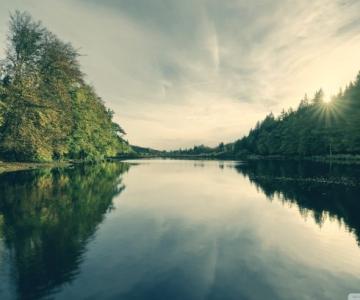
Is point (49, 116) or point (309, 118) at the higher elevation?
point (309, 118)

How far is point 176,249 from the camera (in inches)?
353

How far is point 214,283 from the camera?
6.57m

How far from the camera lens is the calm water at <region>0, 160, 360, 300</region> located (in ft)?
20.5

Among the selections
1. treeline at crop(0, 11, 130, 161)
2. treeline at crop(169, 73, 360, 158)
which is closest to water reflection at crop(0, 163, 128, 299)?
treeline at crop(0, 11, 130, 161)

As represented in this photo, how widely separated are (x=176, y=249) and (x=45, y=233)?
5.18m

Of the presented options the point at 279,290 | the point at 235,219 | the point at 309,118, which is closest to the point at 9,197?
the point at 235,219

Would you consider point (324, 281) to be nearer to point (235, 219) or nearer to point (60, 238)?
point (235, 219)

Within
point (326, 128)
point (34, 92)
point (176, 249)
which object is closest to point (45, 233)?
point (176, 249)

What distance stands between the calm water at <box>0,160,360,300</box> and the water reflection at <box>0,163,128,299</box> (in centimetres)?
4

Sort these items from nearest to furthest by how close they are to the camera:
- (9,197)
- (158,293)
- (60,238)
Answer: (158,293), (60,238), (9,197)

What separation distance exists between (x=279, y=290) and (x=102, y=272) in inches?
181

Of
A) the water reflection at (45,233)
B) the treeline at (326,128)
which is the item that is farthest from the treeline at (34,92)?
the treeline at (326,128)

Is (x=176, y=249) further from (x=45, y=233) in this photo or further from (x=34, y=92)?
(x=34, y=92)

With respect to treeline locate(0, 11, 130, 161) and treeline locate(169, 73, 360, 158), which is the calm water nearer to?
treeline locate(0, 11, 130, 161)
